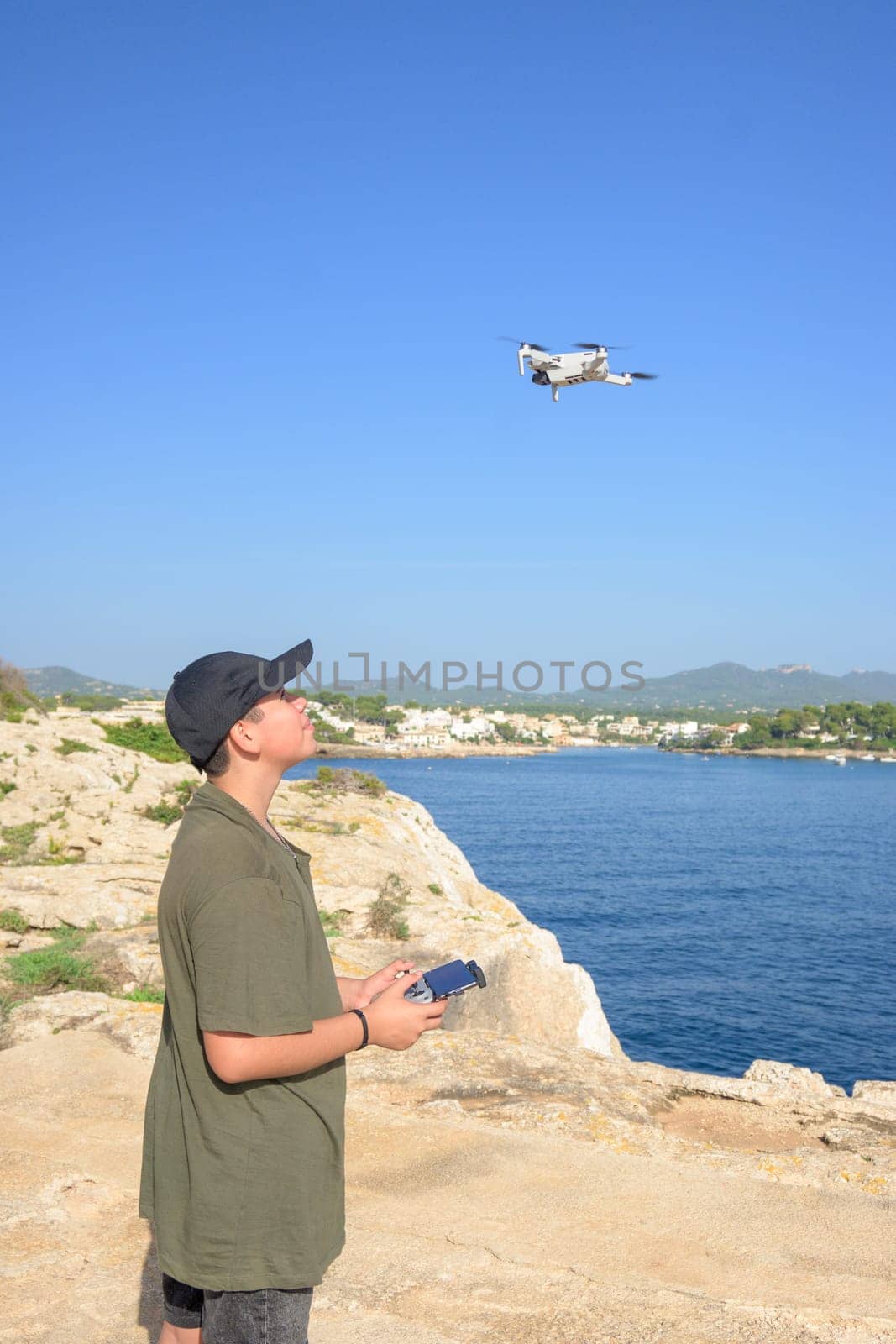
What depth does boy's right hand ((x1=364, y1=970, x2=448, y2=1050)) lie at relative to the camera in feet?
9.11

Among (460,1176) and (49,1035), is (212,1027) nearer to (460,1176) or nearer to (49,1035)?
(460,1176)

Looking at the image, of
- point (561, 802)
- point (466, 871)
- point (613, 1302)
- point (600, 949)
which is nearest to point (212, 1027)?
point (613, 1302)

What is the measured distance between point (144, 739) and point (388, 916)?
21.8 metres

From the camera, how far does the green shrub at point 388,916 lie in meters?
12.6

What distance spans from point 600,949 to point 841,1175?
28274 mm

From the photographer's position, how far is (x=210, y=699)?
9.21 ft

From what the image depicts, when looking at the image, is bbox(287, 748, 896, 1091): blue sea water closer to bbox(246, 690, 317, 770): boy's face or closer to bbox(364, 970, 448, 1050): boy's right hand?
bbox(364, 970, 448, 1050): boy's right hand

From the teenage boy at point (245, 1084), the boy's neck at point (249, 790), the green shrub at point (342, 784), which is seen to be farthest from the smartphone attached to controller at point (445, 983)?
the green shrub at point (342, 784)

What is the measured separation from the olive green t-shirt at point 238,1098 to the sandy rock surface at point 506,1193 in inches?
70.1

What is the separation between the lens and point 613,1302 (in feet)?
14.3

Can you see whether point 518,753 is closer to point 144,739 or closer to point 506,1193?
point 144,739

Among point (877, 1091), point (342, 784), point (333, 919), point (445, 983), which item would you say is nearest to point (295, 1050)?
point (445, 983)

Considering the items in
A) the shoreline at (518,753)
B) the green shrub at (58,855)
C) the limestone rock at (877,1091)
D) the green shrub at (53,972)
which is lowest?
the shoreline at (518,753)

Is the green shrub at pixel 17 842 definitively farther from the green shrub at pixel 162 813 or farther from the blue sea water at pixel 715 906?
the blue sea water at pixel 715 906
